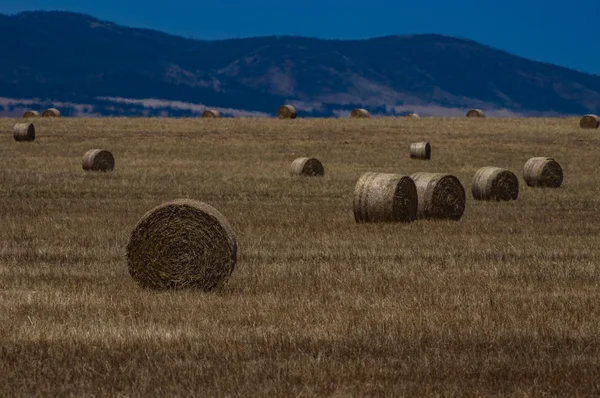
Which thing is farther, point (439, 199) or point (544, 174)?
point (544, 174)

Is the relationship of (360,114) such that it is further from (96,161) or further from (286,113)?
(96,161)

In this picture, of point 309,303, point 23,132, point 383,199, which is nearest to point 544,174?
point 383,199

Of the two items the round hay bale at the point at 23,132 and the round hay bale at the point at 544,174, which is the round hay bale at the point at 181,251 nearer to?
the round hay bale at the point at 544,174

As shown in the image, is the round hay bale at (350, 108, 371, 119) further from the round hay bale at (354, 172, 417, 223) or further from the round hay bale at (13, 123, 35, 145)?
the round hay bale at (354, 172, 417, 223)

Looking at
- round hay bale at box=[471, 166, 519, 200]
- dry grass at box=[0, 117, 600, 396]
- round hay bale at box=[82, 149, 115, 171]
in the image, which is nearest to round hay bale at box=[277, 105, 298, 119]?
round hay bale at box=[82, 149, 115, 171]

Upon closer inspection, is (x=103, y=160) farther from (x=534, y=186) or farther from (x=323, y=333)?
(x=323, y=333)

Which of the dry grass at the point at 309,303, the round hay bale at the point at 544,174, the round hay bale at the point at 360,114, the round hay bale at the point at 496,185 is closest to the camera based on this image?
the dry grass at the point at 309,303

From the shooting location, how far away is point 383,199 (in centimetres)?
2256

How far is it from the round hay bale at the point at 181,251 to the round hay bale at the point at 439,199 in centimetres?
956

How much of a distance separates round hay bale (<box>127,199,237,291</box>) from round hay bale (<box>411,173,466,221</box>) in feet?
31.4

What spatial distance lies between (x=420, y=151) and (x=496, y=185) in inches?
634

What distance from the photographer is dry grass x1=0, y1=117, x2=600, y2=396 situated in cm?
987

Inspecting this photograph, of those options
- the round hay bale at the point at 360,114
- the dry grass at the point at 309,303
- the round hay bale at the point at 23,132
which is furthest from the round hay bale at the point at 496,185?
the round hay bale at the point at 360,114

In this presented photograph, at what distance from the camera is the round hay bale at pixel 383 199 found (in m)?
22.6
